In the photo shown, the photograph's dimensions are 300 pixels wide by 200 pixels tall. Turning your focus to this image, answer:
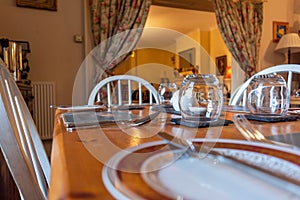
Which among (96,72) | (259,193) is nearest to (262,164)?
(259,193)

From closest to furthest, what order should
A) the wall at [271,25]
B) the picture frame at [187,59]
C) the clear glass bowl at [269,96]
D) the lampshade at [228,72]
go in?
the clear glass bowl at [269,96] < the wall at [271,25] < the lampshade at [228,72] < the picture frame at [187,59]

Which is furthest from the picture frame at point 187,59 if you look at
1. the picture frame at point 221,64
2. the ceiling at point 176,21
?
the picture frame at point 221,64

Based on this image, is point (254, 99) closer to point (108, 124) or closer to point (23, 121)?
point (108, 124)

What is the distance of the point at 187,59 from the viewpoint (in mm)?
6855

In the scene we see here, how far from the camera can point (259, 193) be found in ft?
0.76

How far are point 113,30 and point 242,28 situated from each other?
1.82 metres

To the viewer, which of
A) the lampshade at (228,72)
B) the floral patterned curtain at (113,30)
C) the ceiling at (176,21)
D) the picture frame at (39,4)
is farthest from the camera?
the lampshade at (228,72)

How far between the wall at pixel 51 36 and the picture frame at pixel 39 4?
40mm

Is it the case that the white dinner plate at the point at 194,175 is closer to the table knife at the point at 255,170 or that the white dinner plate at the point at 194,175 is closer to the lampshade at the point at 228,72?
the table knife at the point at 255,170

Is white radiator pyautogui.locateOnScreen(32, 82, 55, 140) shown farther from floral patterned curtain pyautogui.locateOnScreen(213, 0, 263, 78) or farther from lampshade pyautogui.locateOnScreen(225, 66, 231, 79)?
lampshade pyautogui.locateOnScreen(225, 66, 231, 79)

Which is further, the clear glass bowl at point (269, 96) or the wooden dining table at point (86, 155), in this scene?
the clear glass bowl at point (269, 96)

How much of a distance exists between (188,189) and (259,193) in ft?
0.22

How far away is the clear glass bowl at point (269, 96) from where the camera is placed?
0.83 metres

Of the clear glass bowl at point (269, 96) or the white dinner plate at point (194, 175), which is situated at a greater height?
the clear glass bowl at point (269, 96)
